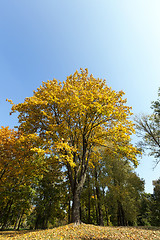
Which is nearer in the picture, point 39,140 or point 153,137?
point 39,140

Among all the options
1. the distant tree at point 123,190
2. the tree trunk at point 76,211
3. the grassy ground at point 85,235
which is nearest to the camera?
the grassy ground at point 85,235

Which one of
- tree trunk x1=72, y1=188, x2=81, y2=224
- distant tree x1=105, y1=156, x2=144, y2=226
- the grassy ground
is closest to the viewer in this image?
the grassy ground

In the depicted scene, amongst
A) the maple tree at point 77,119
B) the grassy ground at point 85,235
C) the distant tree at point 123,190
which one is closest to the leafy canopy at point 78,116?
the maple tree at point 77,119

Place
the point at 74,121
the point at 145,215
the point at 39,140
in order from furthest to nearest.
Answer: the point at 145,215 < the point at 74,121 < the point at 39,140

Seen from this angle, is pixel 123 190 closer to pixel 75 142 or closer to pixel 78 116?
pixel 75 142

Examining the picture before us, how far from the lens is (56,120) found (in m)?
11.2

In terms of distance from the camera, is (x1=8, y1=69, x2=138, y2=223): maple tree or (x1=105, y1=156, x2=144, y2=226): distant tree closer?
(x1=8, y1=69, x2=138, y2=223): maple tree

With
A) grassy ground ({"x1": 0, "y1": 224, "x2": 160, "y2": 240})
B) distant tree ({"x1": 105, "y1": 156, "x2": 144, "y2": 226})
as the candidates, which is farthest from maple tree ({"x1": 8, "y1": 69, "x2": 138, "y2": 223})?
distant tree ({"x1": 105, "y1": 156, "x2": 144, "y2": 226})

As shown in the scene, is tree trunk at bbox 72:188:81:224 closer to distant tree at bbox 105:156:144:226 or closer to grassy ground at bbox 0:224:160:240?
grassy ground at bbox 0:224:160:240

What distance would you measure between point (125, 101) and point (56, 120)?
5905mm

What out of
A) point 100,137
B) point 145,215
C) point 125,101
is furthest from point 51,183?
point 145,215

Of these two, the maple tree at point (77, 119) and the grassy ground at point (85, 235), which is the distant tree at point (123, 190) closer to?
the maple tree at point (77, 119)

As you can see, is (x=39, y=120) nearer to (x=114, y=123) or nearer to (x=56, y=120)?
(x=56, y=120)

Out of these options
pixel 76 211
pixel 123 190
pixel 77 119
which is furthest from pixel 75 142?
pixel 123 190
